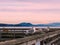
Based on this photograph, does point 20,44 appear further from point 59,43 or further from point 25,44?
point 59,43

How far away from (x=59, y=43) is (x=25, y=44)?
79.3 feet

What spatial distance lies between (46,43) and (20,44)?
30.0ft

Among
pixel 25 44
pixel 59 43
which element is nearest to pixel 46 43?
pixel 25 44

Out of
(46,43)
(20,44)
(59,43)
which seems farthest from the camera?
(59,43)

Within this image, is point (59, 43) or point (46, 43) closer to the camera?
point (46, 43)

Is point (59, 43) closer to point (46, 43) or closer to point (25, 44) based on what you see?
point (46, 43)

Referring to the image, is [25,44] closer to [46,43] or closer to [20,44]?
[20,44]

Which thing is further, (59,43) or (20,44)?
(59,43)

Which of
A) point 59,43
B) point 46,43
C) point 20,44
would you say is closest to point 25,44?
point 20,44

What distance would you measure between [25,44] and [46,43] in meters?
8.71

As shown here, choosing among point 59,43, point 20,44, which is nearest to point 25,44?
point 20,44

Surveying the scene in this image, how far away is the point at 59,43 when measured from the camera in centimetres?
3350

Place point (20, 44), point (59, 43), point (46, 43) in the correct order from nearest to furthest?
point (20, 44), point (46, 43), point (59, 43)

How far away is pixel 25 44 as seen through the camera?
31.9ft
